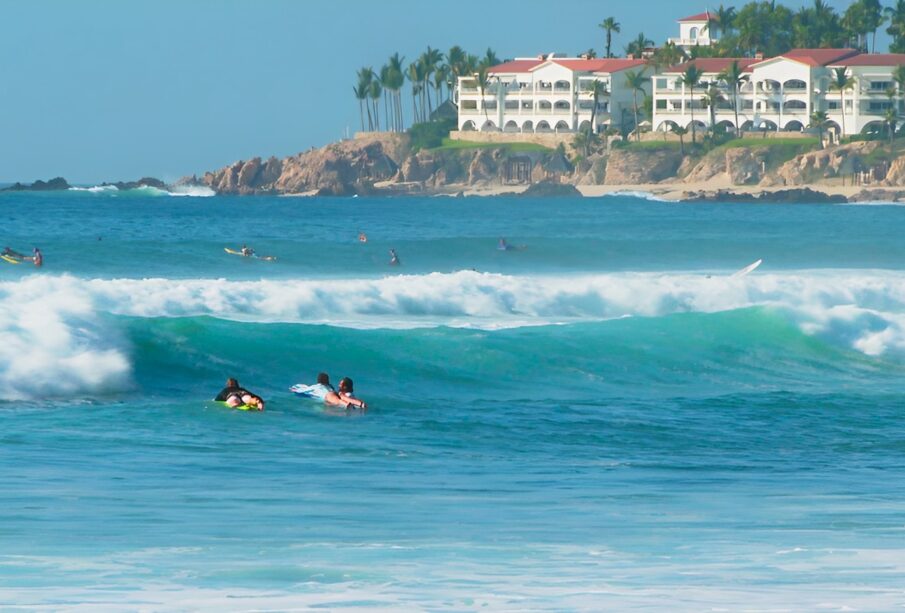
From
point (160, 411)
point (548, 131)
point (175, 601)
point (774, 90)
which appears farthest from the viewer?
point (548, 131)

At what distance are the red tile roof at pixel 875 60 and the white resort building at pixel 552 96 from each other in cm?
2005

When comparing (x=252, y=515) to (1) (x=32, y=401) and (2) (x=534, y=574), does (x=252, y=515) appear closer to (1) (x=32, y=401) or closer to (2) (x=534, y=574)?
(2) (x=534, y=574)

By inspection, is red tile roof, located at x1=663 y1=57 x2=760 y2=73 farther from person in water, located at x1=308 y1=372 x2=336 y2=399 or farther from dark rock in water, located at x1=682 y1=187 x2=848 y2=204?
person in water, located at x1=308 y1=372 x2=336 y2=399

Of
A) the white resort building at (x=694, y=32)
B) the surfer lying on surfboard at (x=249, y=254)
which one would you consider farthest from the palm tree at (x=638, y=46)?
the surfer lying on surfboard at (x=249, y=254)

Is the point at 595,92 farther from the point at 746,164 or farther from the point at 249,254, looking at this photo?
the point at 249,254

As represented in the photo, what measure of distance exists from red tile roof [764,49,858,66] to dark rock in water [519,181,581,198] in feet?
69.6

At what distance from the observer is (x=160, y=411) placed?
19.1 m

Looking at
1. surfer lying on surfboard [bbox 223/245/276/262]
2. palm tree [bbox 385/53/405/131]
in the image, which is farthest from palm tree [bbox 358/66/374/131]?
surfer lying on surfboard [bbox 223/245/276/262]

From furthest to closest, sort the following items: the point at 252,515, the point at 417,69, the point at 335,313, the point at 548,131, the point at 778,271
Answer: the point at 417,69, the point at 548,131, the point at 778,271, the point at 335,313, the point at 252,515

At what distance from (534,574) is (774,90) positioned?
127 m

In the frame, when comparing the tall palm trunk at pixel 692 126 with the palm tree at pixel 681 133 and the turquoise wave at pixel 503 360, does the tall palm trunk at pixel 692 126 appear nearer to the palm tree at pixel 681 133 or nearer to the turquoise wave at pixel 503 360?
the palm tree at pixel 681 133

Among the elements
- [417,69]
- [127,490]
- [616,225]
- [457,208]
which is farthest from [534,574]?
[417,69]

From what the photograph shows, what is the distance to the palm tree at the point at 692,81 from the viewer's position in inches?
5241

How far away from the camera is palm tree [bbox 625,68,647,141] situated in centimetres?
14112
